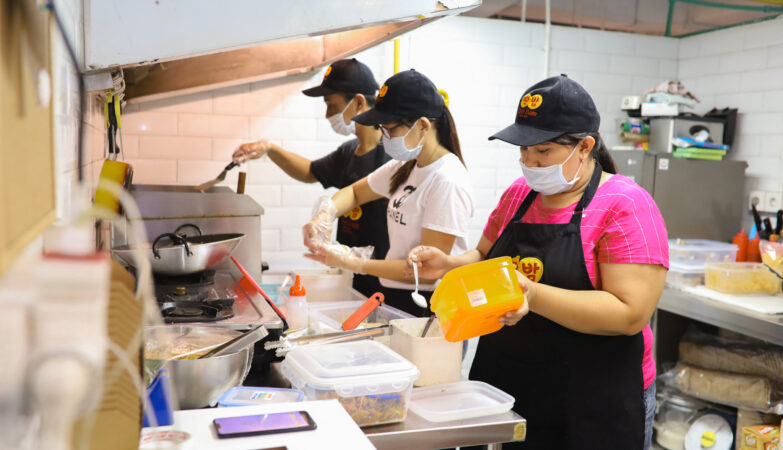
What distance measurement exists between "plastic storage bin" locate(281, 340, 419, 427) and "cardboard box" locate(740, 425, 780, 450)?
252 cm

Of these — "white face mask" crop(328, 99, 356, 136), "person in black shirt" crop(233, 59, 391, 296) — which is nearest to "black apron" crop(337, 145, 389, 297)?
"person in black shirt" crop(233, 59, 391, 296)

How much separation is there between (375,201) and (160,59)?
162 cm

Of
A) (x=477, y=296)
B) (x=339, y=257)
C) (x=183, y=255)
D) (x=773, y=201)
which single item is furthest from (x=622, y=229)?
(x=773, y=201)

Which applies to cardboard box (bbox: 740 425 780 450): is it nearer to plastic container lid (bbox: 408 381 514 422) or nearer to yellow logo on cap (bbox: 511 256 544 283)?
yellow logo on cap (bbox: 511 256 544 283)

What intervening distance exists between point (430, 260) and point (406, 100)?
0.63 meters

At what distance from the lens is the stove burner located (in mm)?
1771

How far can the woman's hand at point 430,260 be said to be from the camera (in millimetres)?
2150

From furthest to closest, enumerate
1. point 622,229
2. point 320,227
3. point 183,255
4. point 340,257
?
point 320,227 → point 340,257 → point 183,255 → point 622,229

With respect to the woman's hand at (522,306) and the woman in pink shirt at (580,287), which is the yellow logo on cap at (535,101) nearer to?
the woman in pink shirt at (580,287)

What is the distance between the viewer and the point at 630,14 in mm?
4859

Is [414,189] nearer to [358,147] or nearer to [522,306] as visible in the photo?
[358,147]

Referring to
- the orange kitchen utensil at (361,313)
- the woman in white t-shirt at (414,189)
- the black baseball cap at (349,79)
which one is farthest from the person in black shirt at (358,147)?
the orange kitchen utensil at (361,313)

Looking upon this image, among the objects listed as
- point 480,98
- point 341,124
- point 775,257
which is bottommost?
point 775,257

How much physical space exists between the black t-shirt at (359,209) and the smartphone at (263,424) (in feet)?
5.60
